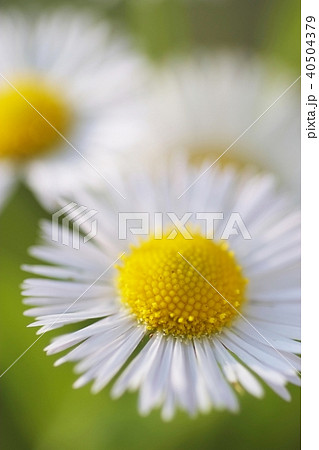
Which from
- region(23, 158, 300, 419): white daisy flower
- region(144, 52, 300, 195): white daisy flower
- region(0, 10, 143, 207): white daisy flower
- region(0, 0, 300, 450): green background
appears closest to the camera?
region(23, 158, 300, 419): white daisy flower

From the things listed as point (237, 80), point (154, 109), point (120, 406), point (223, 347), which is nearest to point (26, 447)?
point (120, 406)

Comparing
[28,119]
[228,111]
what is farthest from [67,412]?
[228,111]

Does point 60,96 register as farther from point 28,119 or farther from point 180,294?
point 180,294

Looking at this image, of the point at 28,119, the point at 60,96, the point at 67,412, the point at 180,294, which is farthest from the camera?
the point at 60,96

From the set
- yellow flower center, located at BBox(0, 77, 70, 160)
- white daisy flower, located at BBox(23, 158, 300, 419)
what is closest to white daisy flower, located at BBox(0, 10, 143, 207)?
yellow flower center, located at BBox(0, 77, 70, 160)
